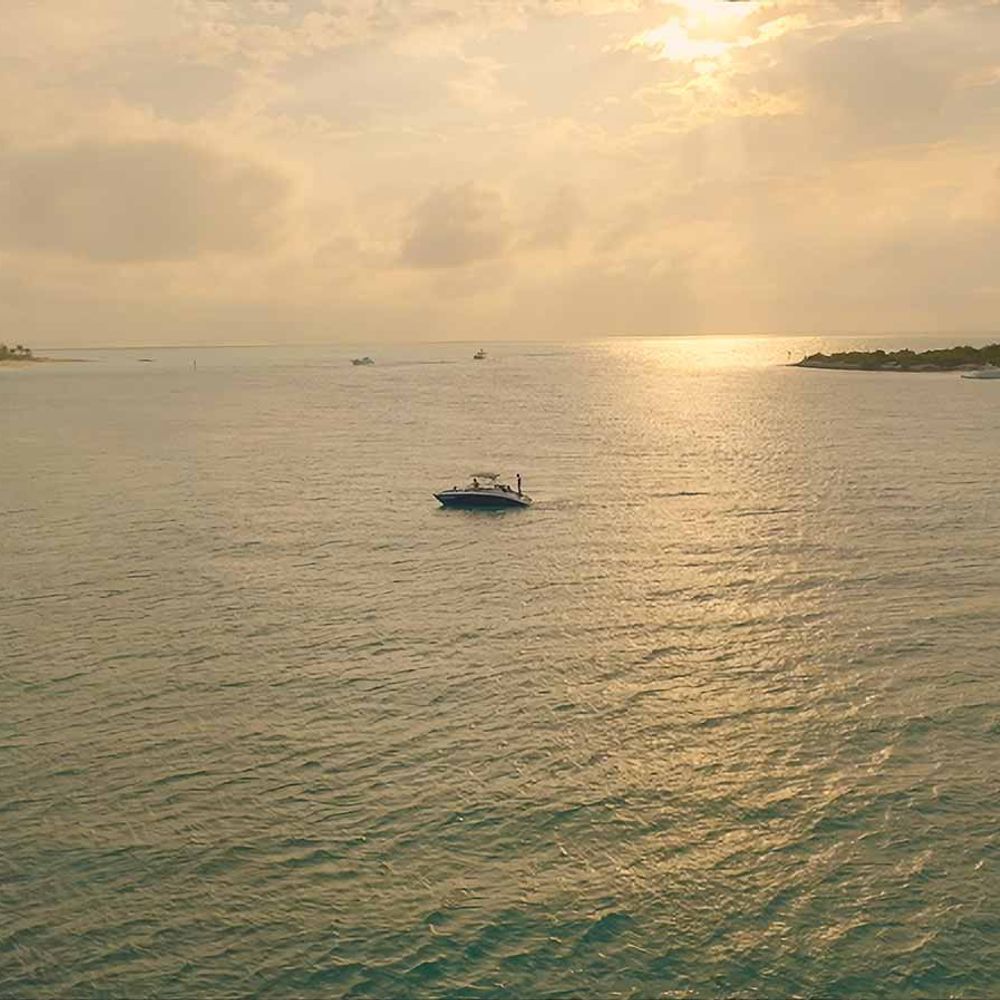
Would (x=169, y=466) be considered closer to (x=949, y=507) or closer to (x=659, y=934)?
(x=949, y=507)

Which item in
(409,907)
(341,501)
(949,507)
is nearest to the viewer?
(409,907)

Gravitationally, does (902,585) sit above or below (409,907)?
above

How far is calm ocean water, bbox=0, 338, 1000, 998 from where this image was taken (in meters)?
29.1

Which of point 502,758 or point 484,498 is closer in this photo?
point 502,758

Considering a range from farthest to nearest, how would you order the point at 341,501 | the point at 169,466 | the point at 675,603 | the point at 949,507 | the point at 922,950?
1. the point at 169,466
2. the point at 341,501
3. the point at 949,507
4. the point at 675,603
5. the point at 922,950

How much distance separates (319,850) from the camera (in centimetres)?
3422

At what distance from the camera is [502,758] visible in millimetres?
41219

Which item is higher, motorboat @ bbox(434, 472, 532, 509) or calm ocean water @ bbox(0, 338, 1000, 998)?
motorboat @ bbox(434, 472, 532, 509)

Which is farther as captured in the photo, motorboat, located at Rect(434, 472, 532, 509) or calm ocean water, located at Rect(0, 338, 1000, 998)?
motorboat, located at Rect(434, 472, 532, 509)

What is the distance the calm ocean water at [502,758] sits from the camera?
95.3 ft

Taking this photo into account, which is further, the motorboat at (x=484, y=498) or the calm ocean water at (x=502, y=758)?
the motorboat at (x=484, y=498)

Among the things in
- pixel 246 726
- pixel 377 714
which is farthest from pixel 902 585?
pixel 246 726

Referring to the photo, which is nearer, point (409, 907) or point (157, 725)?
point (409, 907)

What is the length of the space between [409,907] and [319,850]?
4.84 meters
